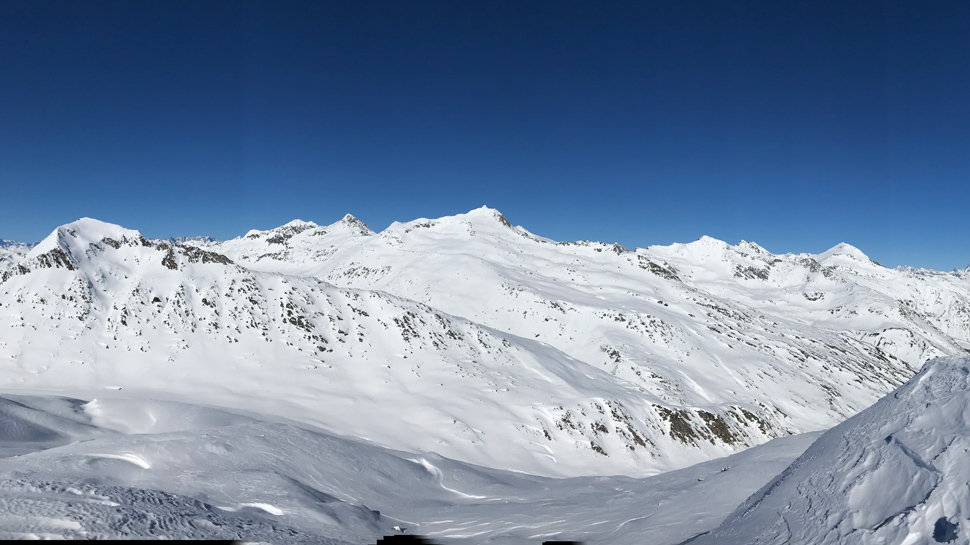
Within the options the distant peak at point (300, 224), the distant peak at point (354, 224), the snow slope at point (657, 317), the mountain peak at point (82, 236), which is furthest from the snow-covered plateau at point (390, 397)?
the distant peak at point (300, 224)

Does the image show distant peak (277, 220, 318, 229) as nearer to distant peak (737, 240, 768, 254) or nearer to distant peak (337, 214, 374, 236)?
distant peak (337, 214, 374, 236)

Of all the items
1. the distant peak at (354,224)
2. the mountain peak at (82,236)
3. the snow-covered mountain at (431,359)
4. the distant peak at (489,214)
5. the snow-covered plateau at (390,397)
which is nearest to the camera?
the snow-covered plateau at (390,397)

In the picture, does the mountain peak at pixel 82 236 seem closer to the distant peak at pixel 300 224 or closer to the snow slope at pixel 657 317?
the snow slope at pixel 657 317

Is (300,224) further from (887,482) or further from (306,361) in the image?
(887,482)

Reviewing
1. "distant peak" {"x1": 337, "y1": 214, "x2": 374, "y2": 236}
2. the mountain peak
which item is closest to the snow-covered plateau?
the mountain peak

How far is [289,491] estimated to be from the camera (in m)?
10.5

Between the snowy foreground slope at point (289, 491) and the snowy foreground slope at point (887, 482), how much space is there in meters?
2.19

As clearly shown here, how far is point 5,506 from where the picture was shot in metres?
6.38

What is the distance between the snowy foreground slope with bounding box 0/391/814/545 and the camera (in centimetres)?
733

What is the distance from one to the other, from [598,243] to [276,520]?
354ft

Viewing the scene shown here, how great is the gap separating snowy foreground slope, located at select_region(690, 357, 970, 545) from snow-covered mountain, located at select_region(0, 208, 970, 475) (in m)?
18.5

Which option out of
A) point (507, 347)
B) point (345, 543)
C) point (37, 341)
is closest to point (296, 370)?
point (37, 341)

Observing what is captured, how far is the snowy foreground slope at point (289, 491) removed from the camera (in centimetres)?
733

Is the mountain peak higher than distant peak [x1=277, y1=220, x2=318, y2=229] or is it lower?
lower
